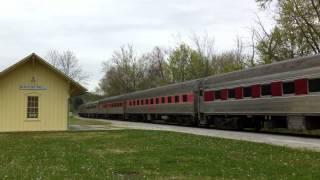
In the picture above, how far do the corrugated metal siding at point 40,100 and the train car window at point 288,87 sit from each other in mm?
14094

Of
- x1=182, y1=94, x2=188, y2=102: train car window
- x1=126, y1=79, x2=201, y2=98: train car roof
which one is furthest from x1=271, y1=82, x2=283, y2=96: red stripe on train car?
x1=182, y1=94, x2=188, y2=102: train car window

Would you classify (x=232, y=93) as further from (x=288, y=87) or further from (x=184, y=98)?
(x=184, y=98)

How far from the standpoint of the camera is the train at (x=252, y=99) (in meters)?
23.7

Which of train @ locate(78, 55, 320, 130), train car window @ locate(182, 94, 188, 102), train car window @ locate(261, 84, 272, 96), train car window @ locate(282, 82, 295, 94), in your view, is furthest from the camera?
train car window @ locate(182, 94, 188, 102)

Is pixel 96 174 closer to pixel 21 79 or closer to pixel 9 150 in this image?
pixel 9 150

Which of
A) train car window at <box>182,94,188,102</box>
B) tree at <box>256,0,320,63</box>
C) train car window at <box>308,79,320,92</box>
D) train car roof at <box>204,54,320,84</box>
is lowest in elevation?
train car window at <box>308,79,320,92</box>

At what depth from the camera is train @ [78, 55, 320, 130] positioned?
77.8 feet

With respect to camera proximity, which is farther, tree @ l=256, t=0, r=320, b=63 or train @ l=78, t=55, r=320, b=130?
tree @ l=256, t=0, r=320, b=63

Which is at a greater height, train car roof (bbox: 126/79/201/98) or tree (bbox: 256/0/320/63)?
tree (bbox: 256/0/320/63)

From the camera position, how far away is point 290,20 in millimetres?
42719

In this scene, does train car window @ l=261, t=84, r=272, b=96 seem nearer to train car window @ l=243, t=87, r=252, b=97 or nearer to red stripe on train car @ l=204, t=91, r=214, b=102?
train car window @ l=243, t=87, r=252, b=97

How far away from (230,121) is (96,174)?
2139 centimetres

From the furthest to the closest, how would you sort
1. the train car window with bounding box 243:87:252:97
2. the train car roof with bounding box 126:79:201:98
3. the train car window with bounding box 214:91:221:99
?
1. the train car roof with bounding box 126:79:201:98
2. the train car window with bounding box 214:91:221:99
3. the train car window with bounding box 243:87:252:97

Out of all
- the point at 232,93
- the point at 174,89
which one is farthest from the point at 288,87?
the point at 174,89
